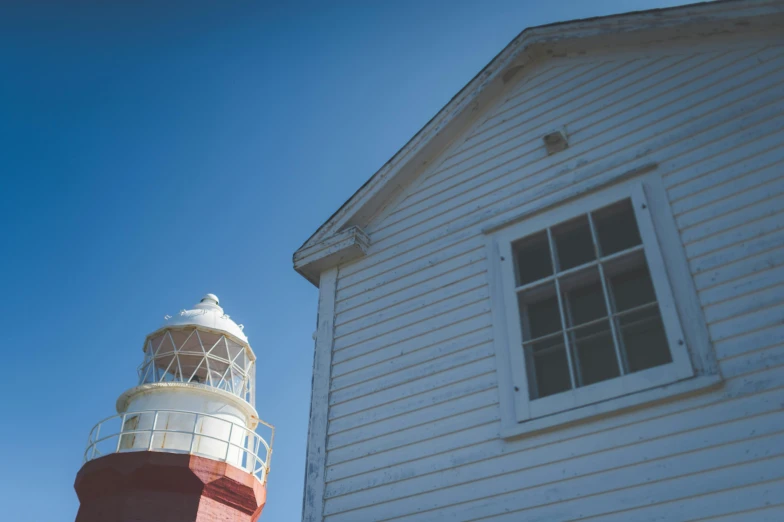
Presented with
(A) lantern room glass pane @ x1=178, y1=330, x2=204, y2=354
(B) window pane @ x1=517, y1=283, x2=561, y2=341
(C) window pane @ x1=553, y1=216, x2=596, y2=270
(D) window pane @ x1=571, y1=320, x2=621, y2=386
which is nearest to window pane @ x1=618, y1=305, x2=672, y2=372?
(D) window pane @ x1=571, y1=320, x2=621, y2=386

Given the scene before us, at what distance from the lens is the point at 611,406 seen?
514cm

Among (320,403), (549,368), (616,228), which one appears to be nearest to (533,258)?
(616,228)

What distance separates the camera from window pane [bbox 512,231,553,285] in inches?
261

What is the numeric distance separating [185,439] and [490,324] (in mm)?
13570

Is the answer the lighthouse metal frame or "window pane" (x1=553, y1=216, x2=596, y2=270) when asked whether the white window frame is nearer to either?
"window pane" (x1=553, y1=216, x2=596, y2=270)

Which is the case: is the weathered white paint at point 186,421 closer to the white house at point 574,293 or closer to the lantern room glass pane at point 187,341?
the lantern room glass pane at point 187,341

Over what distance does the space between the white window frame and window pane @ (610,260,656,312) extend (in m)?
0.30

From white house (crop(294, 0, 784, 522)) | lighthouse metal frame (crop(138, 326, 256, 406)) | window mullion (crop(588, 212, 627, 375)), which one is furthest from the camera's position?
lighthouse metal frame (crop(138, 326, 256, 406))

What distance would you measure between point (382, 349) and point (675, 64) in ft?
13.1

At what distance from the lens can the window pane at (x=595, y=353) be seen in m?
5.68

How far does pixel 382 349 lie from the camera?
6.99 metres

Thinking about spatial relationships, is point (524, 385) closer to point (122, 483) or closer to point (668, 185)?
point (668, 185)

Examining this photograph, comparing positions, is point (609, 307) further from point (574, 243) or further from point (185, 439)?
point (185, 439)

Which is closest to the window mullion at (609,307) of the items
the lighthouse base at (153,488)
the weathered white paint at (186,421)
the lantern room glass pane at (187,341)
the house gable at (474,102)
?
the house gable at (474,102)
